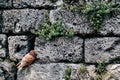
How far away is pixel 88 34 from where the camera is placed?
5281 millimetres

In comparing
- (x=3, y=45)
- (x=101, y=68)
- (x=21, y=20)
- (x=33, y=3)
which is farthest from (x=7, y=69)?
(x=101, y=68)

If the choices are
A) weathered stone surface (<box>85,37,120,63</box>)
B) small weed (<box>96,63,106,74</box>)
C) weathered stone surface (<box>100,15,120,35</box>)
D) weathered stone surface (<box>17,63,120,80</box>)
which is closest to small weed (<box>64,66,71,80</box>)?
weathered stone surface (<box>17,63,120,80</box>)

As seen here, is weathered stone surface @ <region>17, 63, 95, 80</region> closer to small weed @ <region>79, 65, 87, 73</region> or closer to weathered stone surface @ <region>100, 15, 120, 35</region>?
small weed @ <region>79, 65, 87, 73</region>

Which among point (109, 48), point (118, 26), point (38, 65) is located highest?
point (118, 26)

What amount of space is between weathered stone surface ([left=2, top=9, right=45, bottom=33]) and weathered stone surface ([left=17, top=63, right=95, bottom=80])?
1.99 feet

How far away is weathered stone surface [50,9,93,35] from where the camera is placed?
527 cm

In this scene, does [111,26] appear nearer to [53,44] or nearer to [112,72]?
[112,72]

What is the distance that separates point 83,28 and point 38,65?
918 millimetres

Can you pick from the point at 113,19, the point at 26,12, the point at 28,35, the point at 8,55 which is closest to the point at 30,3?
the point at 26,12

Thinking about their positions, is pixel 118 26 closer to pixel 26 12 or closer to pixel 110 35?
pixel 110 35

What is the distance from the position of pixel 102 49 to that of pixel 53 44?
750 mm

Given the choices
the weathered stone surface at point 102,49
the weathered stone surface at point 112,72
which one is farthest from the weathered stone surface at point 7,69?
the weathered stone surface at point 112,72

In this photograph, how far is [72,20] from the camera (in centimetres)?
532

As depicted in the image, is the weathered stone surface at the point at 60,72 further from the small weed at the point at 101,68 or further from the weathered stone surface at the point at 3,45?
the weathered stone surface at the point at 3,45
